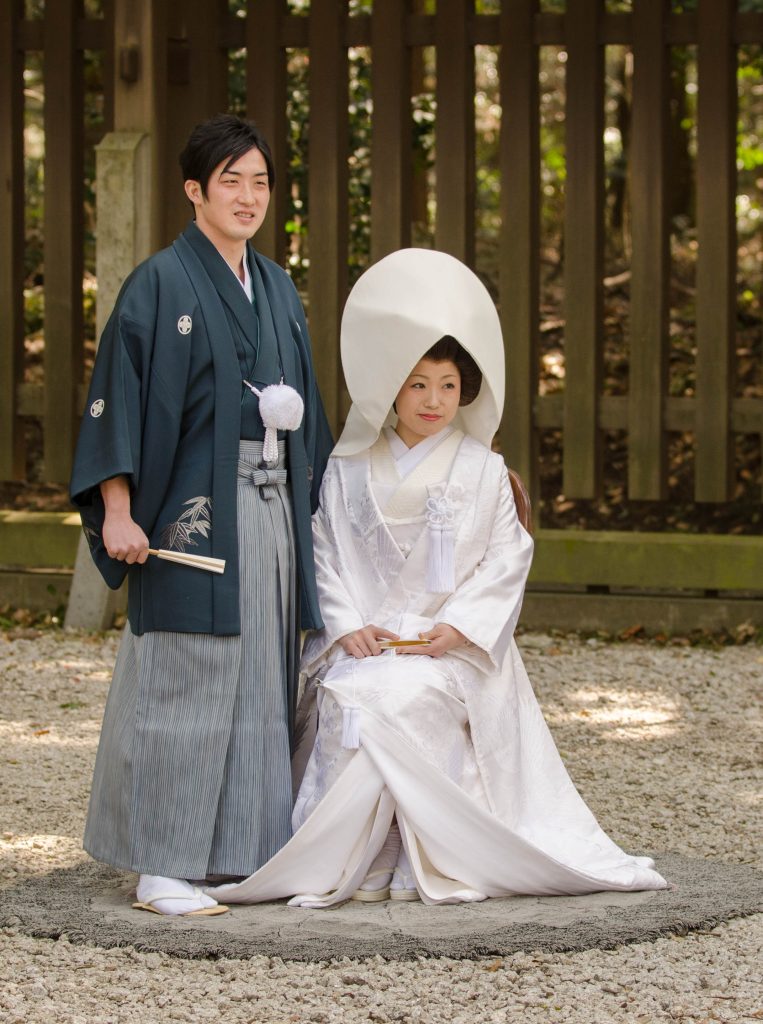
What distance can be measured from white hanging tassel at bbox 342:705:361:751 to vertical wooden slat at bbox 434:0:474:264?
3.39 meters

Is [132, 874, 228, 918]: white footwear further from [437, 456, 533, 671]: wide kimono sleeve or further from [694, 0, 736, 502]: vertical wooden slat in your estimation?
[694, 0, 736, 502]: vertical wooden slat

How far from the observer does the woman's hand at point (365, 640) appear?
354 centimetres

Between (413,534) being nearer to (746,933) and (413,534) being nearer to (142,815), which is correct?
(142,815)

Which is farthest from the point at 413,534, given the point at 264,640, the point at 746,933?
the point at 746,933

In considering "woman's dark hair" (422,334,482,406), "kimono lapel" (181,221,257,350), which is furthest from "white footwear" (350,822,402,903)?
"kimono lapel" (181,221,257,350)

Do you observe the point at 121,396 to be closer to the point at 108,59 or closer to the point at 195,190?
the point at 195,190

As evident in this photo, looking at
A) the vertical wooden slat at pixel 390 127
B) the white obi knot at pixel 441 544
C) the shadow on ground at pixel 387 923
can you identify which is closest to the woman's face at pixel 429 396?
the white obi knot at pixel 441 544

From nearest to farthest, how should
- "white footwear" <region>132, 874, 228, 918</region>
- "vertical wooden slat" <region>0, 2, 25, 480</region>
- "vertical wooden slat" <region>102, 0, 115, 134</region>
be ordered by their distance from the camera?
"white footwear" <region>132, 874, 228, 918</region>
"vertical wooden slat" <region>102, 0, 115, 134</region>
"vertical wooden slat" <region>0, 2, 25, 480</region>

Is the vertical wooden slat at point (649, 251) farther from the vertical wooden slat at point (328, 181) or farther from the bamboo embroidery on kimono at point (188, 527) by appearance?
the bamboo embroidery on kimono at point (188, 527)

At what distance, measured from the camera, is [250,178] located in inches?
137

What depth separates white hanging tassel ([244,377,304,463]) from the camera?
11.3 feet

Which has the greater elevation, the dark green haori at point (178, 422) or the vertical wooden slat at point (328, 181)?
the vertical wooden slat at point (328, 181)

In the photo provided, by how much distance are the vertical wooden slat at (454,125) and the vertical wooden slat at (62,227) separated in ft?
5.19

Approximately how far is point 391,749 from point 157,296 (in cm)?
111
